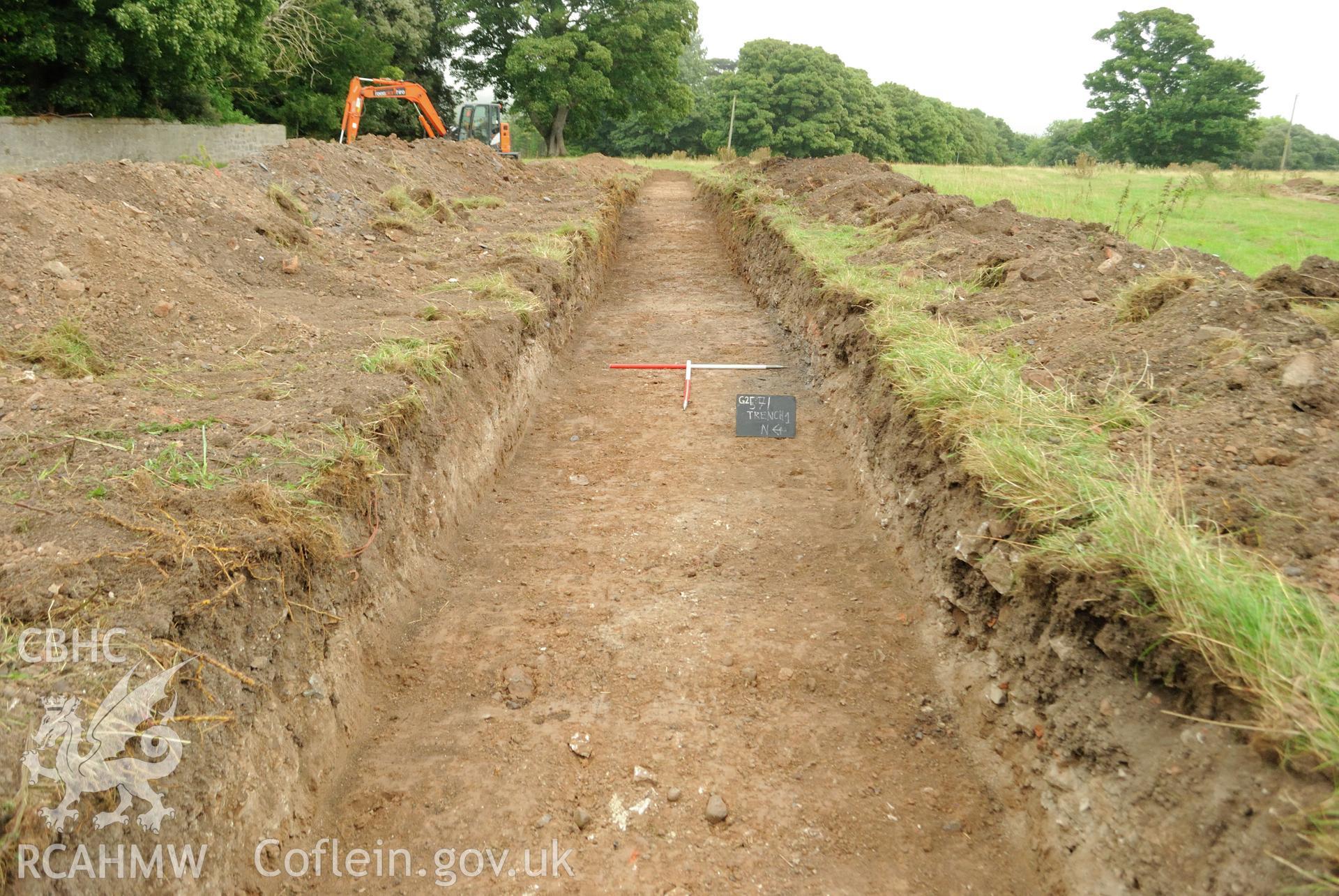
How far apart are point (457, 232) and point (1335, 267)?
8.00 m

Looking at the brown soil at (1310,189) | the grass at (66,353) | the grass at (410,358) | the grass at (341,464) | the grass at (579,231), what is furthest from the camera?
the brown soil at (1310,189)

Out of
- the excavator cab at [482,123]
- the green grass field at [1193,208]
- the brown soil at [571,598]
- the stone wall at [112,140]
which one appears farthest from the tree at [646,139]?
the brown soil at [571,598]

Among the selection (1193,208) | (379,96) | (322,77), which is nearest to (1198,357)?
(1193,208)

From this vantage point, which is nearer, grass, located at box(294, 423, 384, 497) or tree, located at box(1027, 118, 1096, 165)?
grass, located at box(294, 423, 384, 497)

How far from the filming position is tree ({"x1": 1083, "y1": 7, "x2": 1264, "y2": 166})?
35250mm

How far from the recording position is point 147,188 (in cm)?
628

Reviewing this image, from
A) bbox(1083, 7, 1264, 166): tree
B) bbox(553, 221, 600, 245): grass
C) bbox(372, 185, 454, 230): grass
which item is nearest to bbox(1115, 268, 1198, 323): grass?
bbox(553, 221, 600, 245): grass

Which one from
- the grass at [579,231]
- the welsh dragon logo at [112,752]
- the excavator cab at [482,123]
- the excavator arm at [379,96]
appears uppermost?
the excavator cab at [482,123]

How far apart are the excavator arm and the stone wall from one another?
5.61ft

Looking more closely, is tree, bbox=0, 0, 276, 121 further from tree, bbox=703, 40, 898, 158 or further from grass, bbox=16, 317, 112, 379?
tree, bbox=703, 40, 898, 158

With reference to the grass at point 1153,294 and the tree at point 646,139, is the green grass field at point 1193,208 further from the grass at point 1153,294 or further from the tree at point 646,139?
the tree at point 646,139

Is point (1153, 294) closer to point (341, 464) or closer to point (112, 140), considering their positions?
point (341, 464)

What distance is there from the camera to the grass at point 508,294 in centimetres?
671

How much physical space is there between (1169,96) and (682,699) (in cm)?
4472
